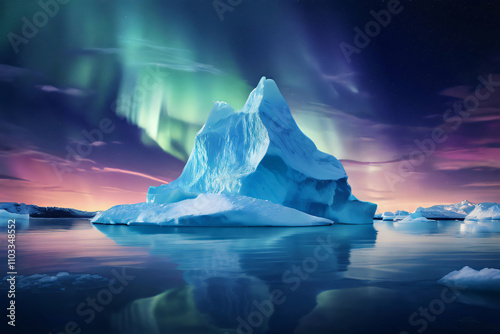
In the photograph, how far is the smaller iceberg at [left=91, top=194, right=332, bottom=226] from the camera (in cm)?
1953

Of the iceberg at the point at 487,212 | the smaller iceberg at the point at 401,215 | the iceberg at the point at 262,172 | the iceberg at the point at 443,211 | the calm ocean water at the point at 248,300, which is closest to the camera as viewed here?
the calm ocean water at the point at 248,300

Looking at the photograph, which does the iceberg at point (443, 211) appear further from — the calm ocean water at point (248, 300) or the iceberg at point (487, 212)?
the calm ocean water at point (248, 300)

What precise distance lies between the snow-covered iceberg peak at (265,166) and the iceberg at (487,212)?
4394 centimetres

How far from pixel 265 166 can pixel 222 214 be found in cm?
681

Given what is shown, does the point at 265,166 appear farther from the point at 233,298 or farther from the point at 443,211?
the point at 443,211

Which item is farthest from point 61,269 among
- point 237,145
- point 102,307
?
point 237,145

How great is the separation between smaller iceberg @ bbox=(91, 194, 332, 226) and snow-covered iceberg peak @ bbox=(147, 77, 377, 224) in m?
4.13

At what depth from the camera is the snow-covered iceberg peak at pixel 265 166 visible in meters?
25.1

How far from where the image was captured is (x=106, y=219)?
2439 centimetres

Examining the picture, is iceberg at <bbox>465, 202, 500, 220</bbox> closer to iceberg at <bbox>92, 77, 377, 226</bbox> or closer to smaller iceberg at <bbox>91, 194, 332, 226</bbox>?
iceberg at <bbox>92, 77, 377, 226</bbox>

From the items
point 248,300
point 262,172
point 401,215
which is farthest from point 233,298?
point 401,215

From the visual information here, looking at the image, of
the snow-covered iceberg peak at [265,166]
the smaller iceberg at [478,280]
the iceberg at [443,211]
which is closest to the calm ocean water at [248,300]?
the smaller iceberg at [478,280]

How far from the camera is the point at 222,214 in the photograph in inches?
762

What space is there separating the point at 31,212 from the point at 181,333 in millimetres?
105266
